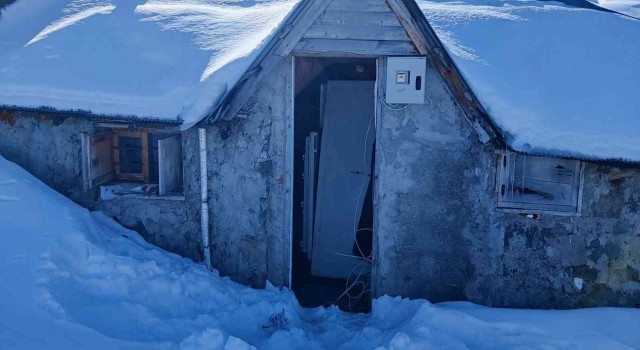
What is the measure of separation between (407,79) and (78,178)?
14.2 ft

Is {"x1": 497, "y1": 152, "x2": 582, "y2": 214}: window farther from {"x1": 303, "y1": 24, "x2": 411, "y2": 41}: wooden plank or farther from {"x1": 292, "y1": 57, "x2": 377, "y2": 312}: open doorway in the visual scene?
{"x1": 292, "y1": 57, "x2": 377, "y2": 312}: open doorway

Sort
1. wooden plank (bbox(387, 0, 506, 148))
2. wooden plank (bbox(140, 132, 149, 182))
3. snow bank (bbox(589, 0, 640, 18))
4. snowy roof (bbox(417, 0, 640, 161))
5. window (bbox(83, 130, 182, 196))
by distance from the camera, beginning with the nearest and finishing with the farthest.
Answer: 1. snowy roof (bbox(417, 0, 640, 161))
2. wooden plank (bbox(387, 0, 506, 148))
3. window (bbox(83, 130, 182, 196))
4. wooden plank (bbox(140, 132, 149, 182))
5. snow bank (bbox(589, 0, 640, 18))

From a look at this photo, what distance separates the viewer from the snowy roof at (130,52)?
7.09 metres

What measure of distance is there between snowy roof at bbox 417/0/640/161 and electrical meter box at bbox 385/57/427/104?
0.49m

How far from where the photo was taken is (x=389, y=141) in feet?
23.7

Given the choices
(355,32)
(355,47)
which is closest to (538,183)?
(355,47)

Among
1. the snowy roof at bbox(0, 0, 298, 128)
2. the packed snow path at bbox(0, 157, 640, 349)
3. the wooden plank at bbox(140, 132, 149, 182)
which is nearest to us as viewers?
the packed snow path at bbox(0, 157, 640, 349)

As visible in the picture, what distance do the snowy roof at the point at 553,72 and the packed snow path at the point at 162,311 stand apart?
1947mm

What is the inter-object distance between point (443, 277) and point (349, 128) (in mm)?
2975

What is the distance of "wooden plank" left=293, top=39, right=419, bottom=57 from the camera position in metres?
7.03

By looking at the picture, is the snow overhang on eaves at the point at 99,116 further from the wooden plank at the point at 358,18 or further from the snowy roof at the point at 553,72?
the snowy roof at the point at 553,72

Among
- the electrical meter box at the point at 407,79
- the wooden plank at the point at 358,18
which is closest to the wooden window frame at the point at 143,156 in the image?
the wooden plank at the point at 358,18

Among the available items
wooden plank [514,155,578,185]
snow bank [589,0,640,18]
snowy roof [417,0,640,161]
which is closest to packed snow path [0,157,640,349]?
wooden plank [514,155,578,185]

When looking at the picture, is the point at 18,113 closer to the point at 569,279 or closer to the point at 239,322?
the point at 239,322
